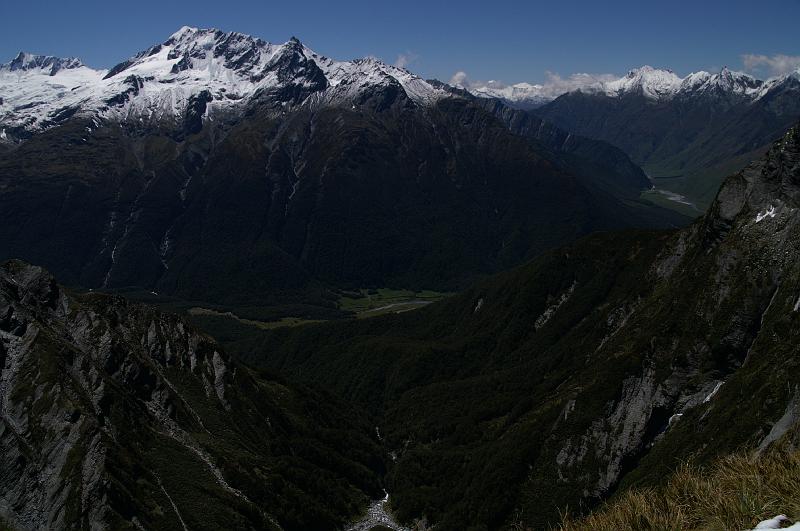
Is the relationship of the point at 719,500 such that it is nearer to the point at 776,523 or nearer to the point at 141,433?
the point at 776,523

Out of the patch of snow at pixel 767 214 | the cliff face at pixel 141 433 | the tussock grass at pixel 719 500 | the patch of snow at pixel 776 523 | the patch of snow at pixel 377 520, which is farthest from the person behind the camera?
the patch of snow at pixel 377 520

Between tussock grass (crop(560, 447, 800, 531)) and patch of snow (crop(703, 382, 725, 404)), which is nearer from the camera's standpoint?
tussock grass (crop(560, 447, 800, 531))

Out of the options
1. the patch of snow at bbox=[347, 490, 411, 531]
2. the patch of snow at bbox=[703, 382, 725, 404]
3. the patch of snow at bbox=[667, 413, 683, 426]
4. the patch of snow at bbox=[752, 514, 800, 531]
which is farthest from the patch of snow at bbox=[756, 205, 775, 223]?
the patch of snow at bbox=[752, 514, 800, 531]

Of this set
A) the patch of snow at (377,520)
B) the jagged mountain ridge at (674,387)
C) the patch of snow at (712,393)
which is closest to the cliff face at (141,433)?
the patch of snow at (377,520)

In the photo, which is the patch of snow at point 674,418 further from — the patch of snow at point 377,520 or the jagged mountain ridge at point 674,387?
the patch of snow at point 377,520

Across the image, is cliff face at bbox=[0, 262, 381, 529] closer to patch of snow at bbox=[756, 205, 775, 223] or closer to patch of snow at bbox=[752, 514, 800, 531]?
patch of snow at bbox=[752, 514, 800, 531]

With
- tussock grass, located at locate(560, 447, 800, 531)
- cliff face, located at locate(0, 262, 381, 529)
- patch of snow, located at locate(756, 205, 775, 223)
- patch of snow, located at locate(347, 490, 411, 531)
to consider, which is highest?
patch of snow, located at locate(756, 205, 775, 223)

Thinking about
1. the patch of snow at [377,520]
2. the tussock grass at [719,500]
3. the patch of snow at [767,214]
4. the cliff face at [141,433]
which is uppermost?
the patch of snow at [767,214]

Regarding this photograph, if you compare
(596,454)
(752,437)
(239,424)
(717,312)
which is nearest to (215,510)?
(239,424)
